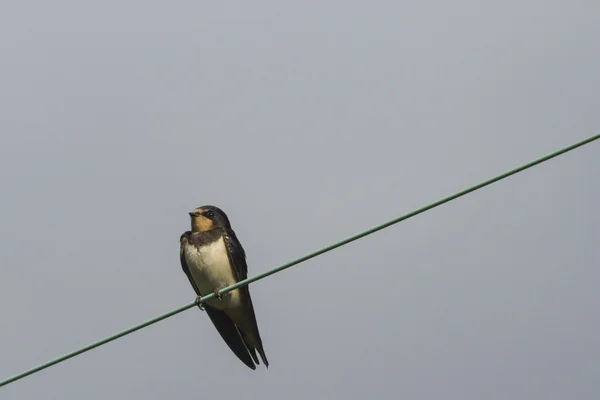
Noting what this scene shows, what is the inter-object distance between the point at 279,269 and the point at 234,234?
12.8ft

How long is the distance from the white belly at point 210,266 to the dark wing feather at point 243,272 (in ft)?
0.15

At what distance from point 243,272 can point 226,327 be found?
55cm

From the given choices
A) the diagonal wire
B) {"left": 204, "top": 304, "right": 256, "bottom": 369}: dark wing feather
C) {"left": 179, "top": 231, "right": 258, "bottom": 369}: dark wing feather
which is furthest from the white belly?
the diagonal wire

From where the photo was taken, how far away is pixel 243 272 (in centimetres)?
1005

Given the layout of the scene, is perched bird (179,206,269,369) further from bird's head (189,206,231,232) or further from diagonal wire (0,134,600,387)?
diagonal wire (0,134,600,387)

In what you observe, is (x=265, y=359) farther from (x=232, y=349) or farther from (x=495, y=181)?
(x=495, y=181)

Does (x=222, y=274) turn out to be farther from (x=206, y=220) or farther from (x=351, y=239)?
(x=351, y=239)

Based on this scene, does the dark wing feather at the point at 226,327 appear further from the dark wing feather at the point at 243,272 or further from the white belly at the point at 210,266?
the white belly at the point at 210,266

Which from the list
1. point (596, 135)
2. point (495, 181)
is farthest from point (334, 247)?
→ point (596, 135)

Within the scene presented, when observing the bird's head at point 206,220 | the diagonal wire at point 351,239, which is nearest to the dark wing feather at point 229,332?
the bird's head at point 206,220

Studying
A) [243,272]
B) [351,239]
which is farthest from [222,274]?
[351,239]

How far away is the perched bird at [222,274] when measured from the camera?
32.4ft

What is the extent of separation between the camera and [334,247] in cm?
619

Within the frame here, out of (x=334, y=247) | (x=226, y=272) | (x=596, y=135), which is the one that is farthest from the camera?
(x=226, y=272)
